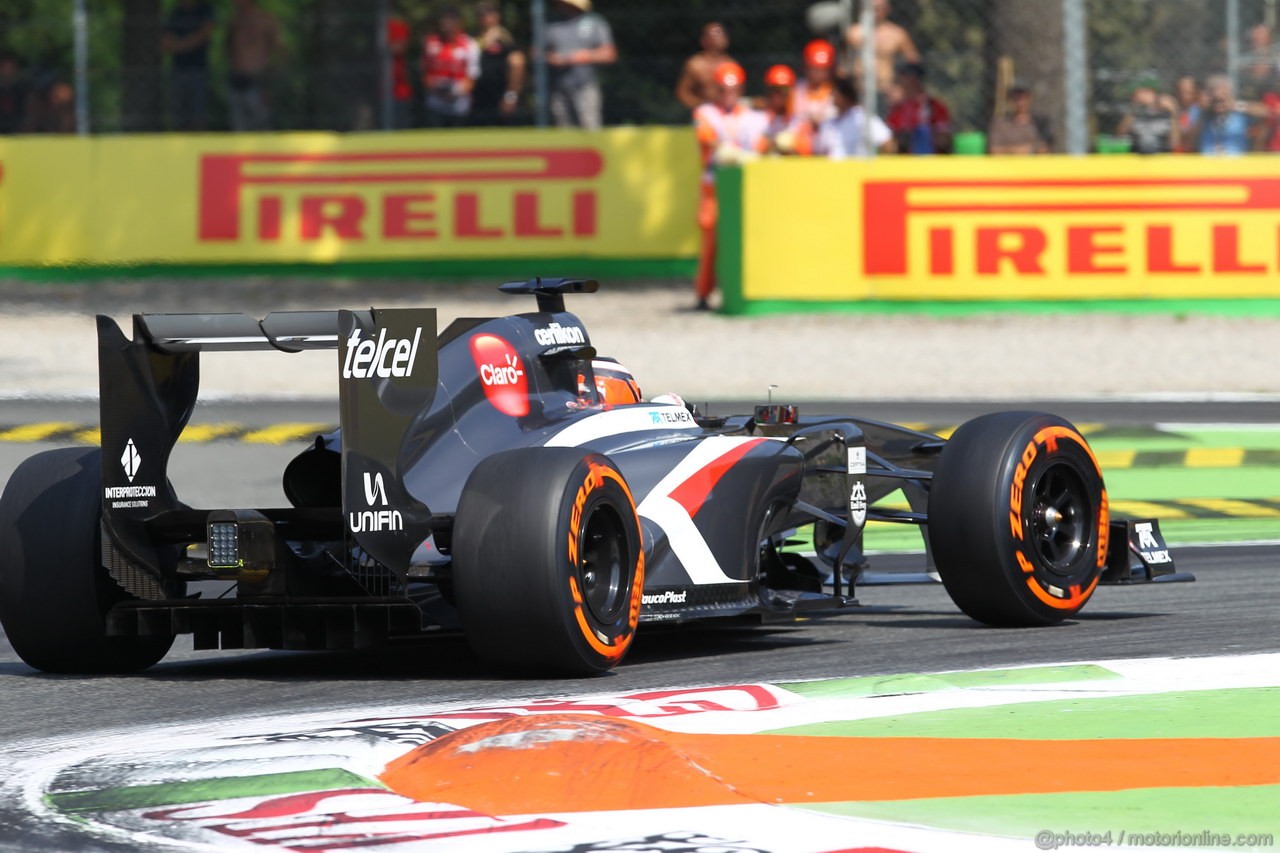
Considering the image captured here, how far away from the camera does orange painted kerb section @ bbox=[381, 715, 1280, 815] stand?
4.72 m

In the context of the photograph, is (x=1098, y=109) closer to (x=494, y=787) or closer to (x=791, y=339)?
(x=791, y=339)

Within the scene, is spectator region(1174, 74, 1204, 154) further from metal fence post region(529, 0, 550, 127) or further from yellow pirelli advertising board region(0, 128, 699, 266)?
metal fence post region(529, 0, 550, 127)

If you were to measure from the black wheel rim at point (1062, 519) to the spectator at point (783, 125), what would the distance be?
11.0 m

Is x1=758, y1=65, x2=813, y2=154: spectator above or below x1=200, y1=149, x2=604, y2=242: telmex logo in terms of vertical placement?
above

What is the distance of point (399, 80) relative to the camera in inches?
851

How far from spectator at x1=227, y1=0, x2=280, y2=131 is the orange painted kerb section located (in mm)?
17315

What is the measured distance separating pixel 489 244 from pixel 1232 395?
300 inches

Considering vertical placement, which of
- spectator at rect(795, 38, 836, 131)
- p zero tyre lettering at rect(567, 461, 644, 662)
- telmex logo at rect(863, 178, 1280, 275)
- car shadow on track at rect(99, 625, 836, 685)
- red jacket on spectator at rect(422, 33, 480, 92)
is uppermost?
red jacket on spectator at rect(422, 33, 480, 92)

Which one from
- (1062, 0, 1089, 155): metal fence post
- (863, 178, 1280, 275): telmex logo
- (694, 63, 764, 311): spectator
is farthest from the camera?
(1062, 0, 1089, 155): metal fence post

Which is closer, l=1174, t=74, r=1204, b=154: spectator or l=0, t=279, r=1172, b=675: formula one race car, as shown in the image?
l=0, t=279, r=1172, b=675: formula one race car

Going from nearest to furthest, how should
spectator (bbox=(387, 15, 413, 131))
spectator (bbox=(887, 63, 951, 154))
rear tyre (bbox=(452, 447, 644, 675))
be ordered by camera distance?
rear tyre (bbox=(452, 447, 644, 675)) → spectator (bbox=(887, 63, 951, 154)) → spectator (bbox=(387, 15, 413, 131))

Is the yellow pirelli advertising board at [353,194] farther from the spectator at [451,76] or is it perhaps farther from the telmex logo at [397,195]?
the spectator at [451,76]

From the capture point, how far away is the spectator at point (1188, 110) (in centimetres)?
1908

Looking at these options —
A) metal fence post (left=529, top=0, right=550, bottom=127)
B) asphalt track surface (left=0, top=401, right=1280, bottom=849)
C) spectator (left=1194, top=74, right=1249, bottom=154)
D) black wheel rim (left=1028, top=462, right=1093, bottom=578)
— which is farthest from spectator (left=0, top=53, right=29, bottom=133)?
Answer: black wheel rim (left=1028, top=462, right=1093, bottom=578)
